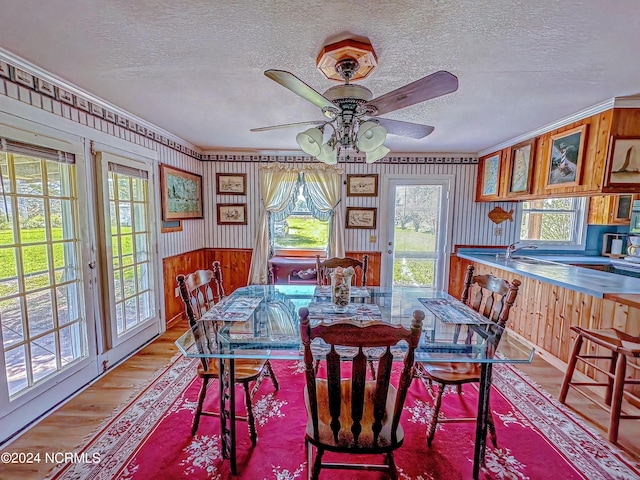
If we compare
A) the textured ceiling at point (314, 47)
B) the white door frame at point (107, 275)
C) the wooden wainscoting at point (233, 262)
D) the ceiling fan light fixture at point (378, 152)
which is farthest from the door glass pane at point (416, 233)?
the white door frame at point (107, 275)

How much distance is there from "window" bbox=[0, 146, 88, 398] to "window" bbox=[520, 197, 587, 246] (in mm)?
5354

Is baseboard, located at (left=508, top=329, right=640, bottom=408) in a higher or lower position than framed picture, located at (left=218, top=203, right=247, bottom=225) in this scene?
lower

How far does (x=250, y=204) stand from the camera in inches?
181

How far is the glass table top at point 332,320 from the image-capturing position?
1.60 meters

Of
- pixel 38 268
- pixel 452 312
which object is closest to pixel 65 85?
pixel 38 268

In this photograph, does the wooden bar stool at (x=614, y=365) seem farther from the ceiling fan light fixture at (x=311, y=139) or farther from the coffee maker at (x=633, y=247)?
the coffee maker at (x=633, y=247)

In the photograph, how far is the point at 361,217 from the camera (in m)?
4.55

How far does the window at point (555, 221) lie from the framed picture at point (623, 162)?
1.92m

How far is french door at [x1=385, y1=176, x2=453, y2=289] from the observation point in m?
4.50

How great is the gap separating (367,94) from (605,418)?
2730 millimetres

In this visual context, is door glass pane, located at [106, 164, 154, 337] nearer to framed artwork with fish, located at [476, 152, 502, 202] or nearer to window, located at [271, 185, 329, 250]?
window, located at [271, 185, 329, 250]

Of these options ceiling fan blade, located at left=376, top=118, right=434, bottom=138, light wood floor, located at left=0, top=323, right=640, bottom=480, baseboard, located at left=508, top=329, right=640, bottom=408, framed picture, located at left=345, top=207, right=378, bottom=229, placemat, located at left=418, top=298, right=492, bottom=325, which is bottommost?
light wood floor, located at left=0, top=323, right=640, bottom=480

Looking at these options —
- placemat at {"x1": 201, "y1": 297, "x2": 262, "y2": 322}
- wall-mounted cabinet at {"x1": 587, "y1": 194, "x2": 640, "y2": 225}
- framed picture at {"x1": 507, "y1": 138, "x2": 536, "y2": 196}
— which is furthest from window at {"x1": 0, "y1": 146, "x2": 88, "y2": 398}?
wall-mounted cabinet at {"x1": 587, "y1": 194, "x2": 640, "y2": 225}

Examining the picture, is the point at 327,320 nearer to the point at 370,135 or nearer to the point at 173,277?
the point at 370,135
